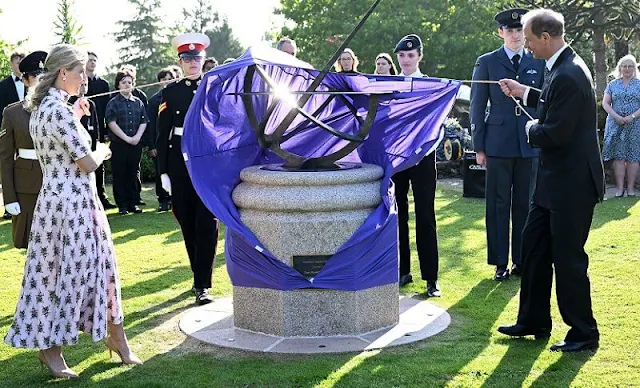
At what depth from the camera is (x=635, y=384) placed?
5.08 metres

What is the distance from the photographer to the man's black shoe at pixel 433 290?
735 cm

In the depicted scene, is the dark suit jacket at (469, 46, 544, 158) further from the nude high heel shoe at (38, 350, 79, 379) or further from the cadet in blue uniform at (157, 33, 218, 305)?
the nude high heel shoe at (38, 350, 79, 379)

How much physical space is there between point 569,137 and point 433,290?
7.33 feet

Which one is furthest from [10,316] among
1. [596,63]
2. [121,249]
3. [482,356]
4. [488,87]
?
[596,63]

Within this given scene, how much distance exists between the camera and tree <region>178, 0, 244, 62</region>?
6444 cm

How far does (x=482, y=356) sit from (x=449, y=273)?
2.60 metres

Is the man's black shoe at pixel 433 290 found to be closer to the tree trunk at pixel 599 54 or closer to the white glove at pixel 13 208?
the white glove at pixel 13 208

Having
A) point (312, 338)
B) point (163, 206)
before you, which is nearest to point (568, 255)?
point (312, 338)

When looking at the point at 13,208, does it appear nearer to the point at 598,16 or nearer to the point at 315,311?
the point at 315,311

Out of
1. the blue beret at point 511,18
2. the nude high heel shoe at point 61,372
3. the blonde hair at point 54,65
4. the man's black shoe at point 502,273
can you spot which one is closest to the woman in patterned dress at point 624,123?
the blue beret at point 511,18

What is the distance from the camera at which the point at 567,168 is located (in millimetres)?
5645

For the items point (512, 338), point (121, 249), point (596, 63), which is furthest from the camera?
point (596, 63)

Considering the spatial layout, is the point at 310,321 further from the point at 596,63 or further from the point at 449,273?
the point at 596,63

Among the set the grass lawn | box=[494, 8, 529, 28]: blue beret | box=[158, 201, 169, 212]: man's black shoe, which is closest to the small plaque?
the grass lawn
